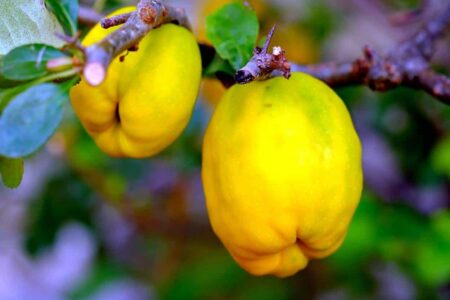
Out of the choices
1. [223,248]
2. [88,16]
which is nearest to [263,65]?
[88,16]

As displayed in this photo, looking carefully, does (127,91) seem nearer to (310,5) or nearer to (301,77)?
(301,77)

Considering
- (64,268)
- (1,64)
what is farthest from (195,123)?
(64,268)

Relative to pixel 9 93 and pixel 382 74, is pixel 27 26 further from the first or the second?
pixel 382 74

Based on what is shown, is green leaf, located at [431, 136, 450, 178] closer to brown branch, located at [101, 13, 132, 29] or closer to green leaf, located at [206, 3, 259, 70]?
green leaf, located at [206, 3, 259, 70]

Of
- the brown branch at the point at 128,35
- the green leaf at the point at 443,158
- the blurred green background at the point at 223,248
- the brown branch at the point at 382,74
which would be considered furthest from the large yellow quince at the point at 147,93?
the green leaf at the point at 443,158

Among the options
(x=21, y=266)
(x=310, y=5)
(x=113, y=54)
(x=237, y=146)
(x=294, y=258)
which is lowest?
(x=21, y=266)

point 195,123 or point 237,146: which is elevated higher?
point 237,146
